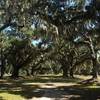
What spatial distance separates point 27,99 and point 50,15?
27.3 feet

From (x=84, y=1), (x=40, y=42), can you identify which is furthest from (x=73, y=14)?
(x=40, y=42)

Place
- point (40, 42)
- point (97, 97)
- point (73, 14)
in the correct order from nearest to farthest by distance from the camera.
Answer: point (97, 97), point (73, 14), point (40, 42)

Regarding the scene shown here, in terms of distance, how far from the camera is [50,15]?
27078 mm

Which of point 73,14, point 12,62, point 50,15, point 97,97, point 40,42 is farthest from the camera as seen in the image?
point 12,62

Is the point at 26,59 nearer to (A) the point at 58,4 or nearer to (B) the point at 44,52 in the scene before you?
(B) the point at 44,52

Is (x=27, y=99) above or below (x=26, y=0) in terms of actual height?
below

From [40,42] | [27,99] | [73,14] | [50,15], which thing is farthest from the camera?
[40,42]

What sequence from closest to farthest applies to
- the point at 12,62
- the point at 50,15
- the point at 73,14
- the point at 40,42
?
the point at 50,15
the point at 73,14
the point at 40,42
the point at 12,62

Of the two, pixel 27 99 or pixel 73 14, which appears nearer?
pixel 27 99

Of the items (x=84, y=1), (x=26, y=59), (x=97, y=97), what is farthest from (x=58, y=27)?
(x=26, y=59)

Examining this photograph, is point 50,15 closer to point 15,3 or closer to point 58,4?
point 58,4

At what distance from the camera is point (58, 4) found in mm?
27688

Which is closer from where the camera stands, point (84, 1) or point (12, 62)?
point (84, 1)

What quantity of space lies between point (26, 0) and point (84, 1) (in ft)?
21.9
